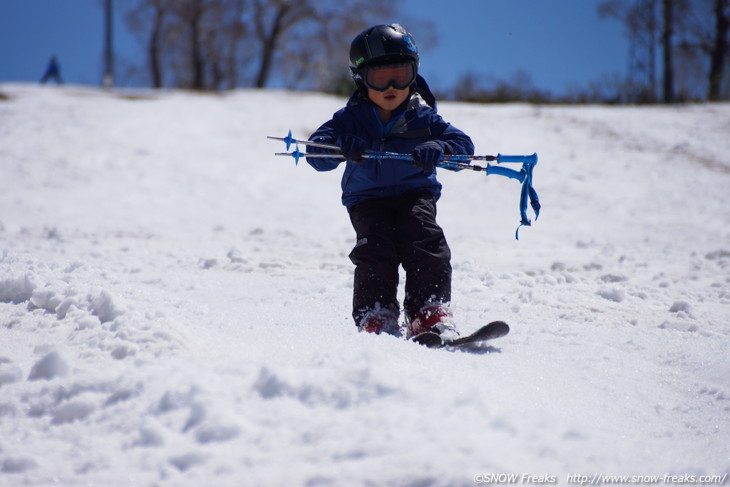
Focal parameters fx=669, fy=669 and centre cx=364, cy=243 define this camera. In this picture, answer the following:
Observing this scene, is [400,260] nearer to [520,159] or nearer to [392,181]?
[392,181]

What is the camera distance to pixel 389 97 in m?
3.38

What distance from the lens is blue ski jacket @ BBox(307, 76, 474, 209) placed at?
3355 mm

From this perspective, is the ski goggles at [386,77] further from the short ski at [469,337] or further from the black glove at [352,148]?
the short ski at [469,337]

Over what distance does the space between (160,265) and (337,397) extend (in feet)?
12.0

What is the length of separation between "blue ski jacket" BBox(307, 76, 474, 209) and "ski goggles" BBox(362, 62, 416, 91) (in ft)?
0.40

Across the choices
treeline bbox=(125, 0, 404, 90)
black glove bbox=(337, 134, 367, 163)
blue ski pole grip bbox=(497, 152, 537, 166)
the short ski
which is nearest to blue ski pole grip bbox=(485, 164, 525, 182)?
blue ski pole grip bbox=(497, 152, 537, 166)

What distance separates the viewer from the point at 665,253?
6375mm

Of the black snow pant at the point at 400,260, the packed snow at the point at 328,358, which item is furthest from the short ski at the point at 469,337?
the black snow pant at the point at 400,260

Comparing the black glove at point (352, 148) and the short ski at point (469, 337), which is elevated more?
the black glove at point (352, 148)

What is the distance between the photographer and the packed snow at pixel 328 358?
66.8 inches

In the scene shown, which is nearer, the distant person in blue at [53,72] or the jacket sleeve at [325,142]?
the jacket sleeve at [325,142]

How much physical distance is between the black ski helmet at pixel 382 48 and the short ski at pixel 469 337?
1.41m

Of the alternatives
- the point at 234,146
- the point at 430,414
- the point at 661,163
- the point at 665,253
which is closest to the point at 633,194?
the point at 661,163

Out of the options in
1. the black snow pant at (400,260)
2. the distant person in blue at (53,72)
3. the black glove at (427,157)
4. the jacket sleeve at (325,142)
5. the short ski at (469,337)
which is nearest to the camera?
the short ski at (469,337)
